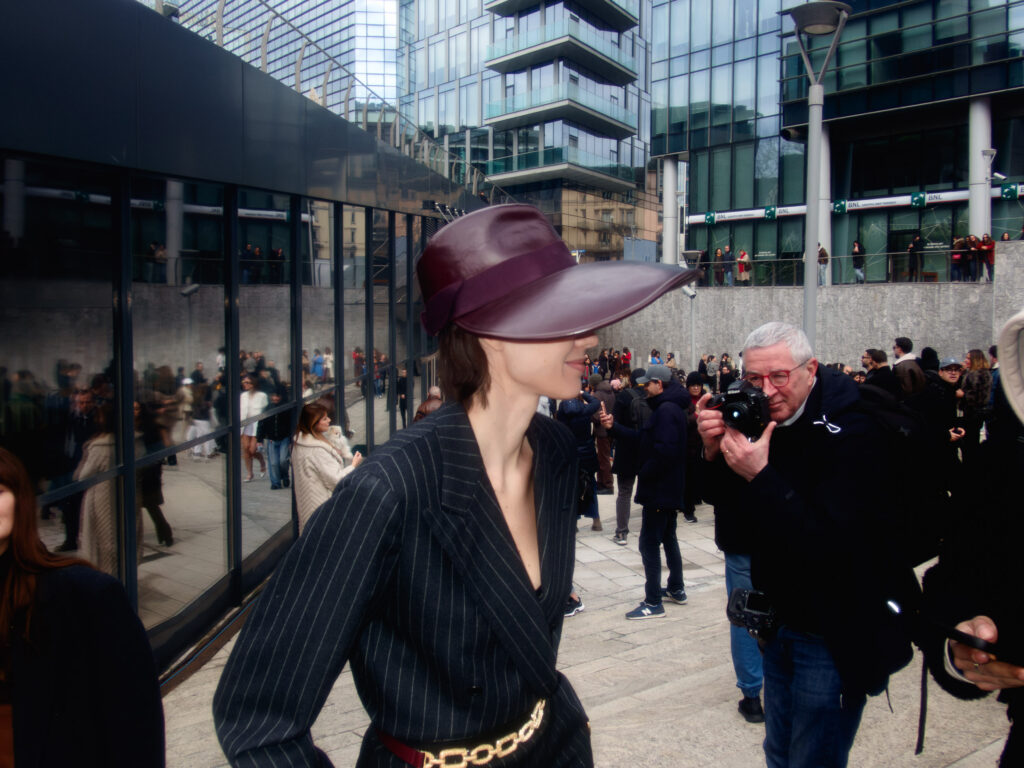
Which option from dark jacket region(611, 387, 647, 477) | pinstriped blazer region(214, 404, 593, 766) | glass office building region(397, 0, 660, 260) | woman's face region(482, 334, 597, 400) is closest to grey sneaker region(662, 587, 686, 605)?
dark jacket region(611, 387, 647, 477)

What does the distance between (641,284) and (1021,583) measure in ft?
4.04

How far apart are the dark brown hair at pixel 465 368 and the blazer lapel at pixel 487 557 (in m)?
0.13

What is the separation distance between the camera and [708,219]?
3591 cm

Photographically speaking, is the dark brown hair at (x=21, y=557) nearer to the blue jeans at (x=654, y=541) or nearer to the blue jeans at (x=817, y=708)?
the blue jeans at (x=817, y=708)

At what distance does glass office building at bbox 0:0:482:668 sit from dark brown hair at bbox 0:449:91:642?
197 centimetres

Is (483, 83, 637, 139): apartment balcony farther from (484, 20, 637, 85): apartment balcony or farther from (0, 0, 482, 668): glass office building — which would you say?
(0, 0, 482, 668): glass office building

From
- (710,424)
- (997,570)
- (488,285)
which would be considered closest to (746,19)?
(710,424)

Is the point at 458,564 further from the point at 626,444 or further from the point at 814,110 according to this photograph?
the point at 814,110

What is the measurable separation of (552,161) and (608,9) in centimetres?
1006

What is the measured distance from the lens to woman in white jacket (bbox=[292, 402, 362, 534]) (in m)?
5.82

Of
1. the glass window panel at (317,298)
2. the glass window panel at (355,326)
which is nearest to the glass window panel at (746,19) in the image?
the glass window panel at (355,326)

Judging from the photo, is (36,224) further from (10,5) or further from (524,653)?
(524,653)

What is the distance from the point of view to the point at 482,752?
1.37m

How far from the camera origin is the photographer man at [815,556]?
102 inches
